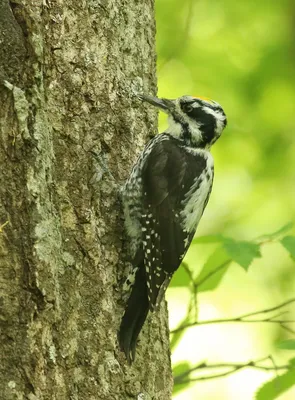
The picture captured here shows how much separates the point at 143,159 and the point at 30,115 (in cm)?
102

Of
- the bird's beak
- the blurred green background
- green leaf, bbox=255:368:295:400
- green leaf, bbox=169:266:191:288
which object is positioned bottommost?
green leaf, bbox=255:368:295:400

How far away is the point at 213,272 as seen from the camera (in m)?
3.47

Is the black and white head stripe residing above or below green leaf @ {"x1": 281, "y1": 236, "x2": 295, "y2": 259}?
above

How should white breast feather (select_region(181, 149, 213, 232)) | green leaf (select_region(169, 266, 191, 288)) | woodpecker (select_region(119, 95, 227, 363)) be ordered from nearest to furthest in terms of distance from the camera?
1. woodpecker (select_region(119, 95, 227, 363))
2. green leaf (select_region(169, 266, 191, 288))
3. white breast feather (select_region(181, 149, 213, 232))

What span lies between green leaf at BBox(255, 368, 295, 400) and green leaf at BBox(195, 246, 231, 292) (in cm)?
51

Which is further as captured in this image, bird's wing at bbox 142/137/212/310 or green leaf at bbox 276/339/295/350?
bird's wing at bbox 142/137/212/310

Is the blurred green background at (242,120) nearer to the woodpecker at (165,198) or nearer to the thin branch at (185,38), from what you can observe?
the thin branch at (185,38)

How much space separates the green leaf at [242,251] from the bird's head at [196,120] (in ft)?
3.25

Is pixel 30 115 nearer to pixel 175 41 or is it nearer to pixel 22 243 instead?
pixel 22 243

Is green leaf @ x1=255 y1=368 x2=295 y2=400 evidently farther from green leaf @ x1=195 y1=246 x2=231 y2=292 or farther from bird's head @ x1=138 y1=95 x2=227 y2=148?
bird's head @ x1=138 y1=95 x2=227 y2=148

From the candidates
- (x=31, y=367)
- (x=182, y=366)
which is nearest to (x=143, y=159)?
(x=182, y=366)

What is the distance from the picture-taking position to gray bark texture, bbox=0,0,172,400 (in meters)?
2.56

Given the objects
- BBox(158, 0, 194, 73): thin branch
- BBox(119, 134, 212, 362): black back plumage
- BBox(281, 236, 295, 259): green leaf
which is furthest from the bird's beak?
BBox(158, 0, 194, 73): thin branch

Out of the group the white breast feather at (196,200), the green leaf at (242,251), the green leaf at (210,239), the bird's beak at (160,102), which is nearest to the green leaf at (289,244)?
the green leaf at (242,251)
